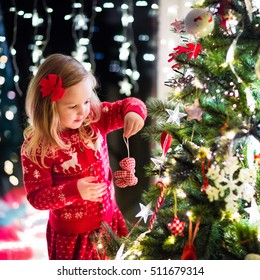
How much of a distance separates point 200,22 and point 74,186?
0.57 metres

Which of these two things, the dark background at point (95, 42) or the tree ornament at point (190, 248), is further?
the dark background at point (95, 42)

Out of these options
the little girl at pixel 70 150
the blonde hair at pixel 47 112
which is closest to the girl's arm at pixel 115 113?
the little girl at pixel 70 150

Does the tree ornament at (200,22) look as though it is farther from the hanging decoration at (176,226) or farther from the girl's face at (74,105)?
the hanging decoration at (176,226)

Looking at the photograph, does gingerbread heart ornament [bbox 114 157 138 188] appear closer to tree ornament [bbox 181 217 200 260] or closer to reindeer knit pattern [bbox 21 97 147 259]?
reindeer knit pattern [bbox 21 97 147 259]

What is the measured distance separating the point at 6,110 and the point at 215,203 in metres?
0.90

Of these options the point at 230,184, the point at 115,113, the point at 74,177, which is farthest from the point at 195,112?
the point at 74,177

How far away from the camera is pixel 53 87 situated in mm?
1421

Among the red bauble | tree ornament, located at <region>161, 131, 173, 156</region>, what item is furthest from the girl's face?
the red bauble

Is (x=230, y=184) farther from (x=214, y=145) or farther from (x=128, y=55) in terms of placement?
(x=128, y=55)

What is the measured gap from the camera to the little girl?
145cm

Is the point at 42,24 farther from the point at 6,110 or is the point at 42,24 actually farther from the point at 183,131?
the point at 183,131

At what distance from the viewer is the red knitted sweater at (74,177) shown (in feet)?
4.79

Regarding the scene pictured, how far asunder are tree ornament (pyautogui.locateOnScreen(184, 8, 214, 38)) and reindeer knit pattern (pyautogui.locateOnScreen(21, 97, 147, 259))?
0.33 m
